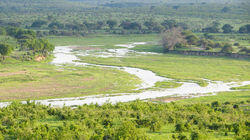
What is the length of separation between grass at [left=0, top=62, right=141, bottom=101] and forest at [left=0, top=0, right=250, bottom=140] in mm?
116

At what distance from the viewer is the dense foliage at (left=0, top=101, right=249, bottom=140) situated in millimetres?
20547

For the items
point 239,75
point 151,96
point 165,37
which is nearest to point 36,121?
point 151,96

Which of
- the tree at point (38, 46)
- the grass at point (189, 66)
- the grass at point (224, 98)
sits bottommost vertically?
the grass at point (189, 66)

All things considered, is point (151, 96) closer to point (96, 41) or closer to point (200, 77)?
point (200, 77)

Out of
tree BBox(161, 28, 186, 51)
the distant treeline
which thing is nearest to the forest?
tree BBox(161, 28, 186, 51)

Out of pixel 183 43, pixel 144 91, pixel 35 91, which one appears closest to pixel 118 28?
pixel 183 43

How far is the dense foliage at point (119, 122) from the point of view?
20.5 meters

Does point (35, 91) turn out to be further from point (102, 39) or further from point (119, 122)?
point (102, 39)

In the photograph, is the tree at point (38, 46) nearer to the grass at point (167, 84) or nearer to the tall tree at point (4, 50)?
the tall tree at point (4, 50)

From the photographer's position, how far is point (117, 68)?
6059cm

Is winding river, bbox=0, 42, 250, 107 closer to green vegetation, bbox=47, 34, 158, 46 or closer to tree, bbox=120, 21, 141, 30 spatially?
green vegetation, bbox=47, 34, 158, 46

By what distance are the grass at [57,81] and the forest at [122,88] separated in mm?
116

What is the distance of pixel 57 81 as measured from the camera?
47.4 meters

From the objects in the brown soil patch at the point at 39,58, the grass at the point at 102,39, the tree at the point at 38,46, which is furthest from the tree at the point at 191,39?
the brown soil patch at the point at 39,58
